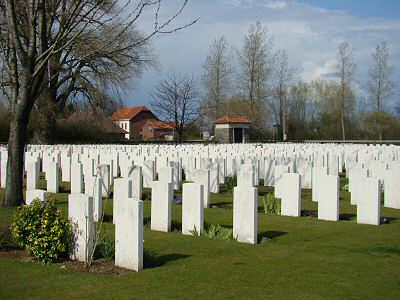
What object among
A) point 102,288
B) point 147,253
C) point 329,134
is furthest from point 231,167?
point 329,134

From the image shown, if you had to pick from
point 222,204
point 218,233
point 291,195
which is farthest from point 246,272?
point 222,204

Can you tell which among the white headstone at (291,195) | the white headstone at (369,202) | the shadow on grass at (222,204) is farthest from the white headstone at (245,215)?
the shadow on grass at (222,204)

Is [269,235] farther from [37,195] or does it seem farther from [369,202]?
[37,195]

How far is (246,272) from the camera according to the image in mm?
6379

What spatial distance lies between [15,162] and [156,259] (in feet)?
18.1

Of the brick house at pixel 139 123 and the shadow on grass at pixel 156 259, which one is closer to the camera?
the shadow on grass at pixel 156 259

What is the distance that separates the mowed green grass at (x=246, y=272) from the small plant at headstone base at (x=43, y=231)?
0.84 feet

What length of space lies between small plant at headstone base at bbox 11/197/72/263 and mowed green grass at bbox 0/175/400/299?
0.26 metres

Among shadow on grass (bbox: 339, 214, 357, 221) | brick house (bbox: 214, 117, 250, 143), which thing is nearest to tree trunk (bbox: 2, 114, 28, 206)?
shadow on grass (bbox: 339, 214, 357, 221)

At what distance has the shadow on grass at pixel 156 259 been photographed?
22.4ft

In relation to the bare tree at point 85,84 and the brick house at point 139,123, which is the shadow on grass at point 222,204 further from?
the brick house at point 139,123

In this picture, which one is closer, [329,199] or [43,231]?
[43,231]

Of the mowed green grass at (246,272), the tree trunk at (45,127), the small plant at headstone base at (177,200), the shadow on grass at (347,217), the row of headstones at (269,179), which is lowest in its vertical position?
the mowed green grass at (246,272)

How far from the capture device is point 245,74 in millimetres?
58656
